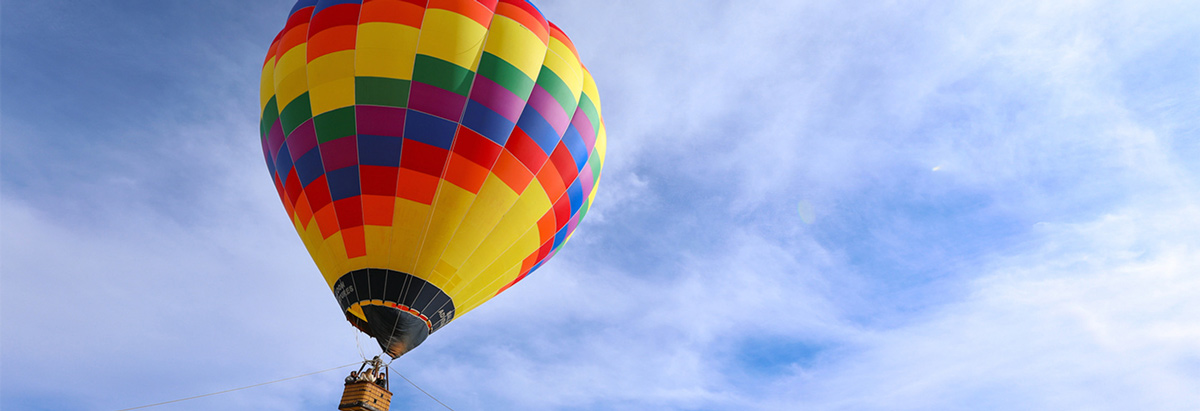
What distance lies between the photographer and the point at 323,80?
29.8 ft

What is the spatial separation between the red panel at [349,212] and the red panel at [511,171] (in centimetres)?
181

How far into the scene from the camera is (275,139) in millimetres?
9656

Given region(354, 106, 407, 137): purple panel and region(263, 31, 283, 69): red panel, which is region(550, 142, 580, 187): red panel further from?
region(263, 31, 283, 69): red panel

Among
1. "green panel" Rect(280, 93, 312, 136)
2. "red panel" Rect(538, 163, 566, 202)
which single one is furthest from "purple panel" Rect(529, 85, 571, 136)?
"green panel" Rect(280, 93, 312, 136)

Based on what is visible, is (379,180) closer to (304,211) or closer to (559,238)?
(304,211)

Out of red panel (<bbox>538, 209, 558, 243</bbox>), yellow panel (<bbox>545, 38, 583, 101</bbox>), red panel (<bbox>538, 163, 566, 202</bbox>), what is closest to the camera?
red panel (<bbox>538, 163, 566, 202</bbox>)

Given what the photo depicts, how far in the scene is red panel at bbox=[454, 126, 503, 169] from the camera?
8.85 m

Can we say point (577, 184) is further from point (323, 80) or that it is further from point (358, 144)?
point (323, 80)

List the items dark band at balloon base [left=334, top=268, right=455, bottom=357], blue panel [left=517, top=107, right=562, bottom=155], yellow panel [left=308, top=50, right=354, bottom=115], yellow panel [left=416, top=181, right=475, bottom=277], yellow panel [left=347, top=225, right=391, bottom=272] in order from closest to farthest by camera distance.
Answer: dark band at balloon base [left=334, top=268, right=455, bottom=357]
yellow panel [left=347, top=225, right=391, bottom=272]
yellow panel [left=416, top=181, right=475, bottom=277]
yellow panel [left=308, top=50, right=354, bottom=115]
blue panel [left=517, top=107, right=562, bottom=155]

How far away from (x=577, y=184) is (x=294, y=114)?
4173 millimetres

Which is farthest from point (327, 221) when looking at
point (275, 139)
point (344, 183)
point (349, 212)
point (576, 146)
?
point (576, 146)

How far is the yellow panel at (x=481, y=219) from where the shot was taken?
28.8 ft

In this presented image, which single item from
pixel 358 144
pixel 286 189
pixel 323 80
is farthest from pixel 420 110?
pixel 286 189

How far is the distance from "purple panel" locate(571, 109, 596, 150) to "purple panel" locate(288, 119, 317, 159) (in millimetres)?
3660
